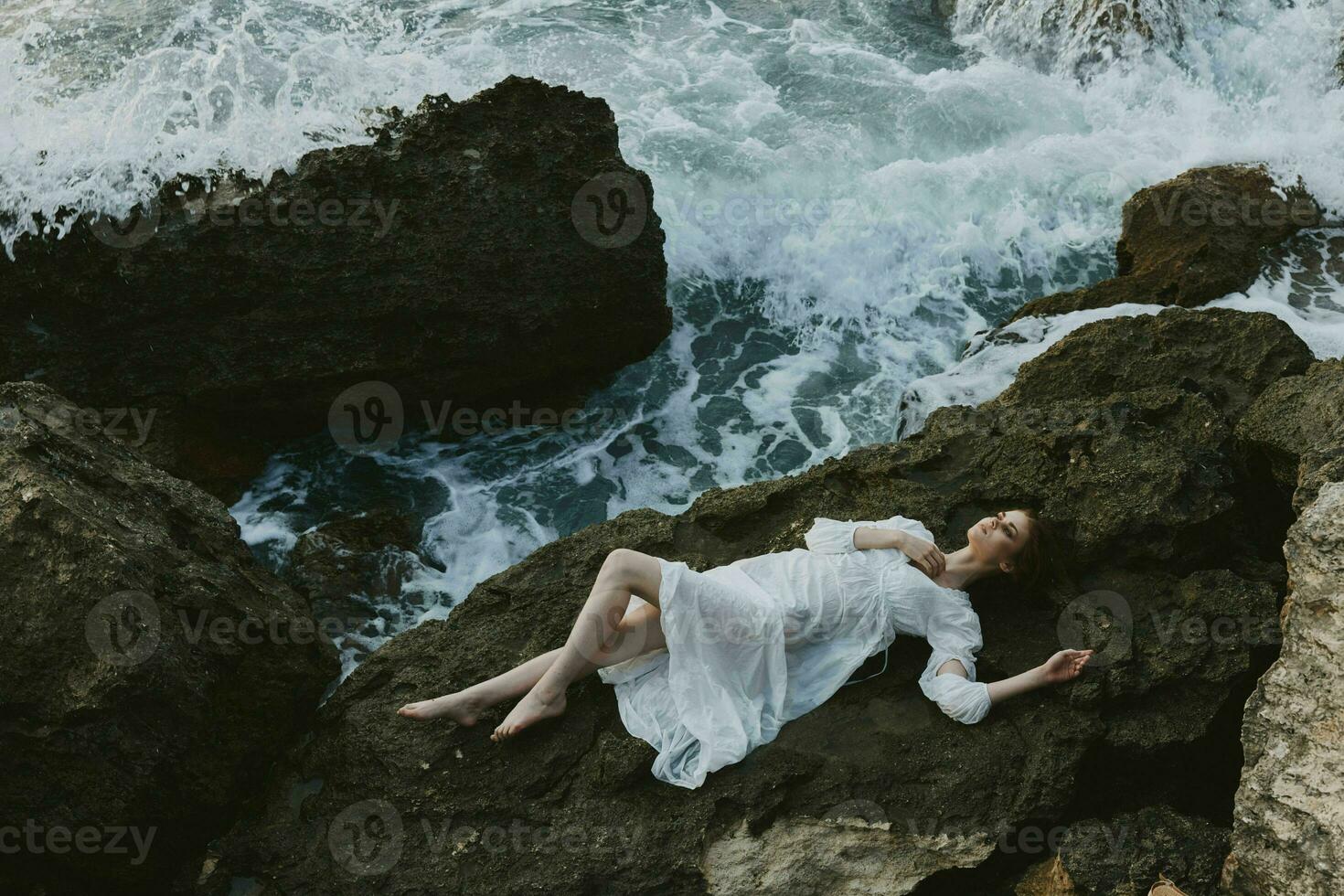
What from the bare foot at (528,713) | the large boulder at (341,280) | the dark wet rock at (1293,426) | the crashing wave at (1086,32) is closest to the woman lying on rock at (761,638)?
the bare foot at (528,713)

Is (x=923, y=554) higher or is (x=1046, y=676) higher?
(x=923, y=554)

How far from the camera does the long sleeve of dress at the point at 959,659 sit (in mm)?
4777

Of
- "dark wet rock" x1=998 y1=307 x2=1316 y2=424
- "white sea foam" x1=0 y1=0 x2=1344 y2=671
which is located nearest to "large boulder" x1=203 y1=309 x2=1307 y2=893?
"dark wet rock" x1=998 y1=307 x2=1316 y2=424

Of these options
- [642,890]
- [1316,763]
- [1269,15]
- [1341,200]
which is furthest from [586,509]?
[1269,15]

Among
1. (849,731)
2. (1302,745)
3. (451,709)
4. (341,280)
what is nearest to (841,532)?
(849,731)

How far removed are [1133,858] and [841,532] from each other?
5.88 ft

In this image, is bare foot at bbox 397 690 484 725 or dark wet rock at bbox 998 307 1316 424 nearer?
bare foot at bbox 397 690 484 725

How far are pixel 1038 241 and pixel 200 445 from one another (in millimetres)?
6953

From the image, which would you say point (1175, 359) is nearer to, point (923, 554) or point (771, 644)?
point (923, 554)

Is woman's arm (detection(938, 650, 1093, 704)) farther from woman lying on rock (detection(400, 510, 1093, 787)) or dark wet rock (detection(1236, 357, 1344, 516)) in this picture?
dark wet rock (detection(1236, 357, 1344, 516))

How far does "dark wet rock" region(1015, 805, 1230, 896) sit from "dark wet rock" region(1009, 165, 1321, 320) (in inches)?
184

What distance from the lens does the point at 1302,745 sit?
155 inches

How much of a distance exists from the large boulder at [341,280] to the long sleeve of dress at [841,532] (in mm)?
3037

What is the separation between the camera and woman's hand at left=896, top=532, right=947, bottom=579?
514 cm
